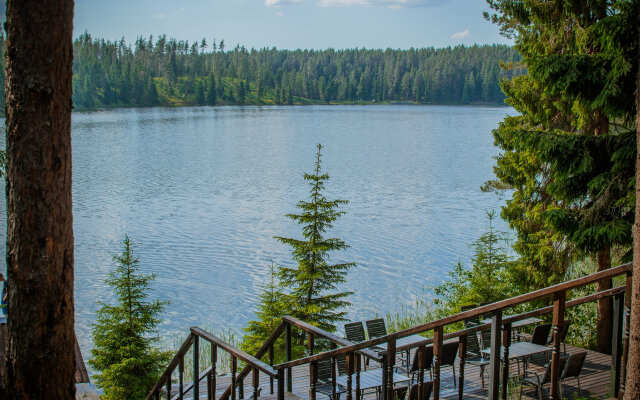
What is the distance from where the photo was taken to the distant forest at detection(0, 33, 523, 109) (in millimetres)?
119500

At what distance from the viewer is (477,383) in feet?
28.6

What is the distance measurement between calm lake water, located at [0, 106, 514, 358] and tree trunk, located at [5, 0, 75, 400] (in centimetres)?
1239

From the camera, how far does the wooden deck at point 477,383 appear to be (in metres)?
8.06

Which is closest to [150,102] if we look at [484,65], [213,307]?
[484,65]

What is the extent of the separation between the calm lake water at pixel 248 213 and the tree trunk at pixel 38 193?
488 inches

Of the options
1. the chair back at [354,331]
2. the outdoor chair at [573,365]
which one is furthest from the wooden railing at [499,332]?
the chair back at [354,331]

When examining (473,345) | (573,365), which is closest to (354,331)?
(473,345)

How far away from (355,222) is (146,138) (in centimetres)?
3996

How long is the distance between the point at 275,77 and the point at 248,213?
126050 millimetres

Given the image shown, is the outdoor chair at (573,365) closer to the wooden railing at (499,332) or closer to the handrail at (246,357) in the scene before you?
the wooden railing at (499,332)

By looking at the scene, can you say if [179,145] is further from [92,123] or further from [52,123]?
[52,123]

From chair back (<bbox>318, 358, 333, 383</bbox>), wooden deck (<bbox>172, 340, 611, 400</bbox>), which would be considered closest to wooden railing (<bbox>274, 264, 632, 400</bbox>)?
chair back (<bbox>318, 358, 333, 383</bbox>)

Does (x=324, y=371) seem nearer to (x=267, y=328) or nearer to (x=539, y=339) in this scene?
(x=539, y=339)

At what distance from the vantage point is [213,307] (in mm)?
18438
